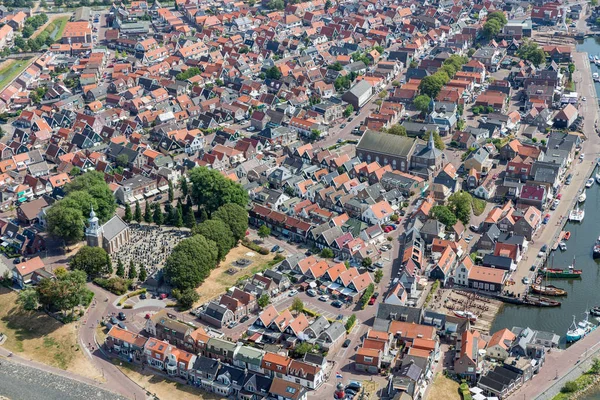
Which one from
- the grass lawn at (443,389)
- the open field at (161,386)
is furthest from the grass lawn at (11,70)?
the grass lawn at (443,389)

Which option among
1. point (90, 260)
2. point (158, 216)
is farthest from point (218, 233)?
point (90, 260)

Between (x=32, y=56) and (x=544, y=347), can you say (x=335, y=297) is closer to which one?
(x=544, y=347)

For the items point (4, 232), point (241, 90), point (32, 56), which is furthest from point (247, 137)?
point (32, 56)

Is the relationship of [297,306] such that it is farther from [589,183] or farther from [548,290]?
[589,183]

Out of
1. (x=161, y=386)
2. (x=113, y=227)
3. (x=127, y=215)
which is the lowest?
(x=161, y=386)

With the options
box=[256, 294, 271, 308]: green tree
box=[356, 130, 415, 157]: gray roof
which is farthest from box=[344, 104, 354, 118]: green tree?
box=[256, 294, 271, 308]: green tree

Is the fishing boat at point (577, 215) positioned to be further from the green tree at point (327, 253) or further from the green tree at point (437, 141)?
the green tree at point (327, 253)

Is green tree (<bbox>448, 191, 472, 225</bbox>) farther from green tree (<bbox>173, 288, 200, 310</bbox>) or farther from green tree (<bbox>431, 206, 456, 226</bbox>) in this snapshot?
green tree (<bbox>173, 288, 200, 310</bbox>)

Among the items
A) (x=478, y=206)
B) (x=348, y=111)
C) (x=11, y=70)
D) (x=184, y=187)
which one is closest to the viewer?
(x=478, y=206)
